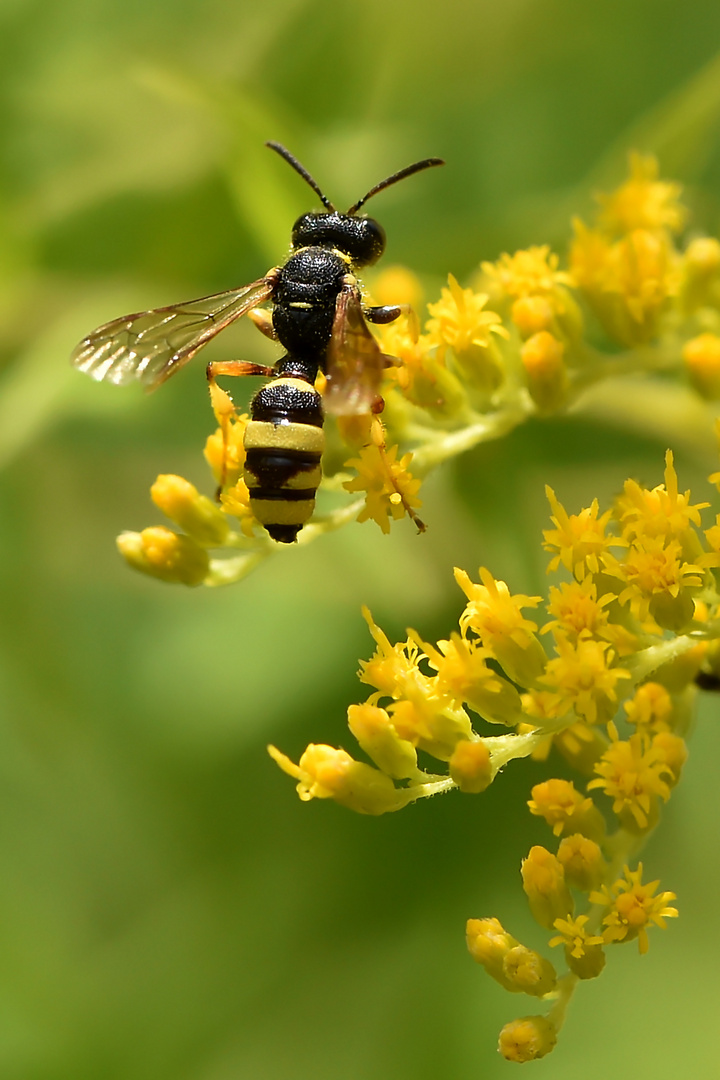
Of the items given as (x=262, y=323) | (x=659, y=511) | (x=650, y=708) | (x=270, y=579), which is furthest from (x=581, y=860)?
(x=270, y=579)

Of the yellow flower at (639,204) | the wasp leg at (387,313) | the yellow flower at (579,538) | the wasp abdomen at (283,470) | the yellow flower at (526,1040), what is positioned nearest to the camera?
the yellow flower at (526,1040)

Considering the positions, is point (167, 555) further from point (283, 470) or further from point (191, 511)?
point (283, 470)

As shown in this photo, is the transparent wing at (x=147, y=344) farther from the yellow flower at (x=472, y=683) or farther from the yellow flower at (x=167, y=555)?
the yellow flower at (x=472, y=683)

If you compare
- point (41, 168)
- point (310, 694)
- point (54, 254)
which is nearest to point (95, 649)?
point (310, 694)

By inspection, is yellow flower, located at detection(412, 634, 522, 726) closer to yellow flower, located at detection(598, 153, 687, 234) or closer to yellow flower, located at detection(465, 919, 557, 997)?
yellow flower, located at detection(465, 919, 557, 997)

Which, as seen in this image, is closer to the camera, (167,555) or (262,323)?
(167,555)

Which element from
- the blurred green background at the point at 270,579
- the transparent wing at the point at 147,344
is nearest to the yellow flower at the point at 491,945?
the blurred green background at the point at 270,579
